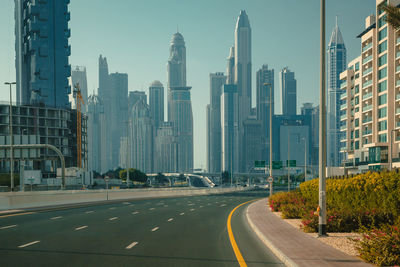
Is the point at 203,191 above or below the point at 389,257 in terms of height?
below

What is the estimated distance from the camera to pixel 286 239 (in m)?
16.4

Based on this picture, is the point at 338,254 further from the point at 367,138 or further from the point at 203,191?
the point at 367,138

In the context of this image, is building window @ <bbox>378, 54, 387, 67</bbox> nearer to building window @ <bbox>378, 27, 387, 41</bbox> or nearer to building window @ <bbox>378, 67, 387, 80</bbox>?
building window @ <bbox>378, 67, 387, 80</bbox>

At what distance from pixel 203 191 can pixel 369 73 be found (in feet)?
136

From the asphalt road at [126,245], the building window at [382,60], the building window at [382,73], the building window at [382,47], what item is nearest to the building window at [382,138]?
the building window at [382,73]

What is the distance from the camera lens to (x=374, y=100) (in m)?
97.7

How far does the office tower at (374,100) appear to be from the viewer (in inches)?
3494

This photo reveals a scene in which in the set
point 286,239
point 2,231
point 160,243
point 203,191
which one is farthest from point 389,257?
point 203,191

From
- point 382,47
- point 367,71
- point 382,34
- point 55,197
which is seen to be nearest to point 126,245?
point 55,197

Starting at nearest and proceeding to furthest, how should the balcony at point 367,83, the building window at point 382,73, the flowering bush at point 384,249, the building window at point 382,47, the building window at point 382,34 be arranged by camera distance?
the flowering bush at point 384,249
the building window at point 382,73
the building window at point 382,47
the building window at point 382,34
the balcony at point 367,83

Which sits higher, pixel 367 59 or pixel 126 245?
pixel 367 59

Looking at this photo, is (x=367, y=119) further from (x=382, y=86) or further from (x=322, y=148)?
(x=322, y=148)

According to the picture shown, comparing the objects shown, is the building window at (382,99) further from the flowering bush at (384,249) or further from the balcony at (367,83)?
the flowering bush at (384,249)

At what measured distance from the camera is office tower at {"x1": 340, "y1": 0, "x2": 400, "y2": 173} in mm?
88750
